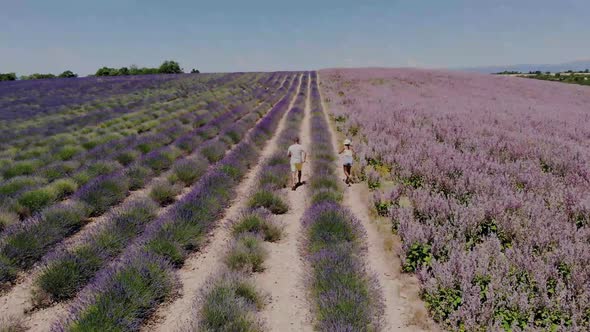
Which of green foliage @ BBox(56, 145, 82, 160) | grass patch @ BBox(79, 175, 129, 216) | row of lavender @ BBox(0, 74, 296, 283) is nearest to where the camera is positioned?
row of lavender @ BBox(0, 74, 296, 283)

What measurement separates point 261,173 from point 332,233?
11.6ft

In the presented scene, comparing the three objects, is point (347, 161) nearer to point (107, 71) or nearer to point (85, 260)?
point (85, 260)

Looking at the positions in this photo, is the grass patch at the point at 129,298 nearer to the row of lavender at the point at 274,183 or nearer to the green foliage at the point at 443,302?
the row of lavender at the point at 274,183

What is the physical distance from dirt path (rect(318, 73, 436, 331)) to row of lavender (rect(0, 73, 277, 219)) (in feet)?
19.6

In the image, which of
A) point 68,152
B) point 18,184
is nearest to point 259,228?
point 18,184

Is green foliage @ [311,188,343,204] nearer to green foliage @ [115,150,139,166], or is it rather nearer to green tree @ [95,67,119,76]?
green foliage @ [115,150,139,166]

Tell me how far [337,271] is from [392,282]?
0.83 m

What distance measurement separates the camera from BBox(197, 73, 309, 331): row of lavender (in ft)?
10.5

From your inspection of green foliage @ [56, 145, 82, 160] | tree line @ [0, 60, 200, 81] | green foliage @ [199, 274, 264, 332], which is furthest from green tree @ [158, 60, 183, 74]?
green foliage @ [199, 274, 264, 332]

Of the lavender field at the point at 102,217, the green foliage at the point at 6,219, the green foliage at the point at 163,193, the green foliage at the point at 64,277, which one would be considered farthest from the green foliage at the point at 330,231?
the green foliage at the point at 6,219

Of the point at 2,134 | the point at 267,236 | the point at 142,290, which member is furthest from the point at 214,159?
the point at 2,134

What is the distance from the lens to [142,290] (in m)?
3.59

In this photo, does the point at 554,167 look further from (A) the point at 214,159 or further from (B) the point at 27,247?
(B) the point at 27,247

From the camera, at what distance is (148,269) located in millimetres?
3812
